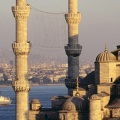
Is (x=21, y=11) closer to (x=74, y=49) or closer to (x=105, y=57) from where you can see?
(x=105, y=57)

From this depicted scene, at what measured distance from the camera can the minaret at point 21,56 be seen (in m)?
87.1

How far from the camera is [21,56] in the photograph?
87.7 m

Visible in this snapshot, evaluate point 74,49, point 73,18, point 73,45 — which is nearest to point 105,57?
point 74,49

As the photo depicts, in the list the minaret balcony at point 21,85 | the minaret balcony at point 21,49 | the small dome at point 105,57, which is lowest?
the minaret balcony at point 21,85

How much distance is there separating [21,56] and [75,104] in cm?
749

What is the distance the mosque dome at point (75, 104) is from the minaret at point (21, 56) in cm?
486

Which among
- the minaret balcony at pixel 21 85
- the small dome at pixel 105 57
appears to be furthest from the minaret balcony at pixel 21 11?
the small dome at pixel 105 57

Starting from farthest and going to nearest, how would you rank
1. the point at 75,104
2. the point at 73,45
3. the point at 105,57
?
the point at 73,45 < the point at 105,57 < the point at 75,104

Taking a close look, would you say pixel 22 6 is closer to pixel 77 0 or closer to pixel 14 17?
pixel 14 17

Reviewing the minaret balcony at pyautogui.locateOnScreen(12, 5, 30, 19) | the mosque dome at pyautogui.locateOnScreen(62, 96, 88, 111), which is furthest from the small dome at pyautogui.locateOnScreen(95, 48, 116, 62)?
the minaret balcony at pyautogui.locateOnScreen(12, 5, 30, 19)

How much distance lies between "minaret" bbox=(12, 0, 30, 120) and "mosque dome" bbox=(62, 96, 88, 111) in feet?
16.0

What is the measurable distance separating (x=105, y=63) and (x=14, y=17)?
9.38m

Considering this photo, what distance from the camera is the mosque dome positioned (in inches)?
3270

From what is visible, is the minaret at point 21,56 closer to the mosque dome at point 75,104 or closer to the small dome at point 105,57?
the mosque dome at point 75,104
